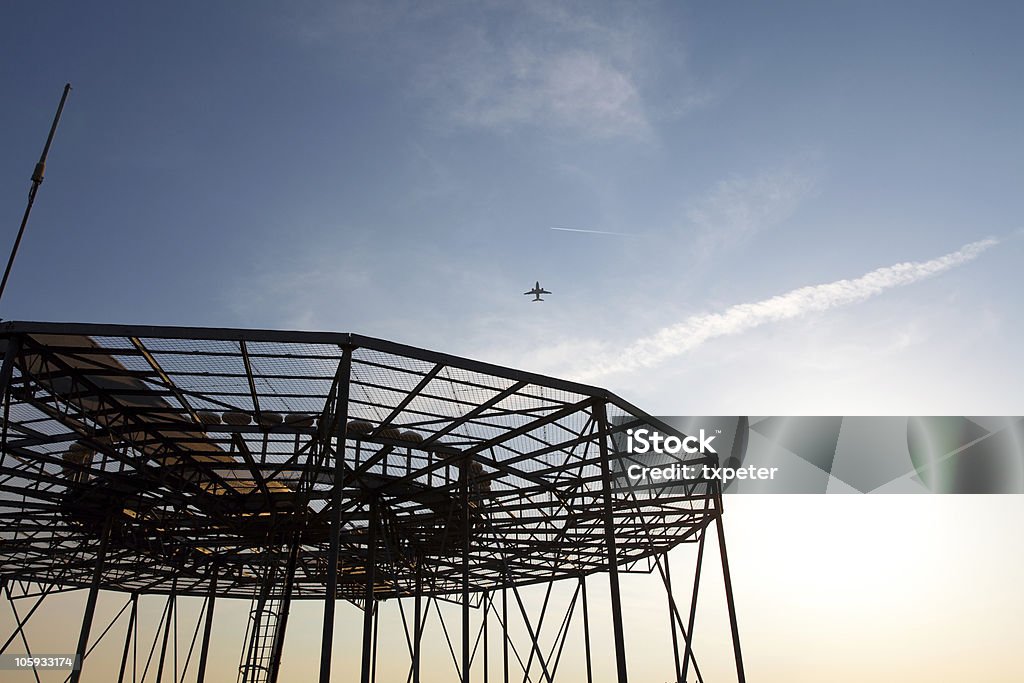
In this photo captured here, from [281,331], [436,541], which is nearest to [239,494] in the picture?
[436,541]

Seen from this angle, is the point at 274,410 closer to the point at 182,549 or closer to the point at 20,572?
the point at 182,549

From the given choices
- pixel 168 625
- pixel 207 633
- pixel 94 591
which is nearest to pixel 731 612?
pixel 94 591

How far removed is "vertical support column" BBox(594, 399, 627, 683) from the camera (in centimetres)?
1683

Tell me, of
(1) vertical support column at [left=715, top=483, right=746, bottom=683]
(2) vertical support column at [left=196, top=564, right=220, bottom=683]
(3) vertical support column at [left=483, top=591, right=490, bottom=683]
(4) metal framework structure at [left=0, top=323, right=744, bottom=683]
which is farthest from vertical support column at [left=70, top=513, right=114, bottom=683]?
(1) vertical support column at [left=715, top=483, right=746, bottom=683]

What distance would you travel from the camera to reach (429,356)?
17531 millimetres

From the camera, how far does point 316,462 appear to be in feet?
77.6

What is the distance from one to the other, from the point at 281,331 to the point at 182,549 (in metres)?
25.2

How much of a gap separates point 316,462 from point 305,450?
0.54 meters

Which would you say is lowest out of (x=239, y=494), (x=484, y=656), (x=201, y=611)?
(x=484, y=656)

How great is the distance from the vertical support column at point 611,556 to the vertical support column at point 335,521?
21.2 ft

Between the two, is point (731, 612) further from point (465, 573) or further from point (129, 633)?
point (129, 633)

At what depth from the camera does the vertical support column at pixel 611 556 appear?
16.8 m

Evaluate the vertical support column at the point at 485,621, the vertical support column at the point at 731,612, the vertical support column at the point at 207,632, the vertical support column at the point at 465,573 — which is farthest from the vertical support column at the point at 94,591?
the vertical support column at the point at 731,612

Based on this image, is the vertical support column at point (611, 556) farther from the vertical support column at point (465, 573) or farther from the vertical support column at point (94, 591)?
the vertical support column at point (94, 591)
